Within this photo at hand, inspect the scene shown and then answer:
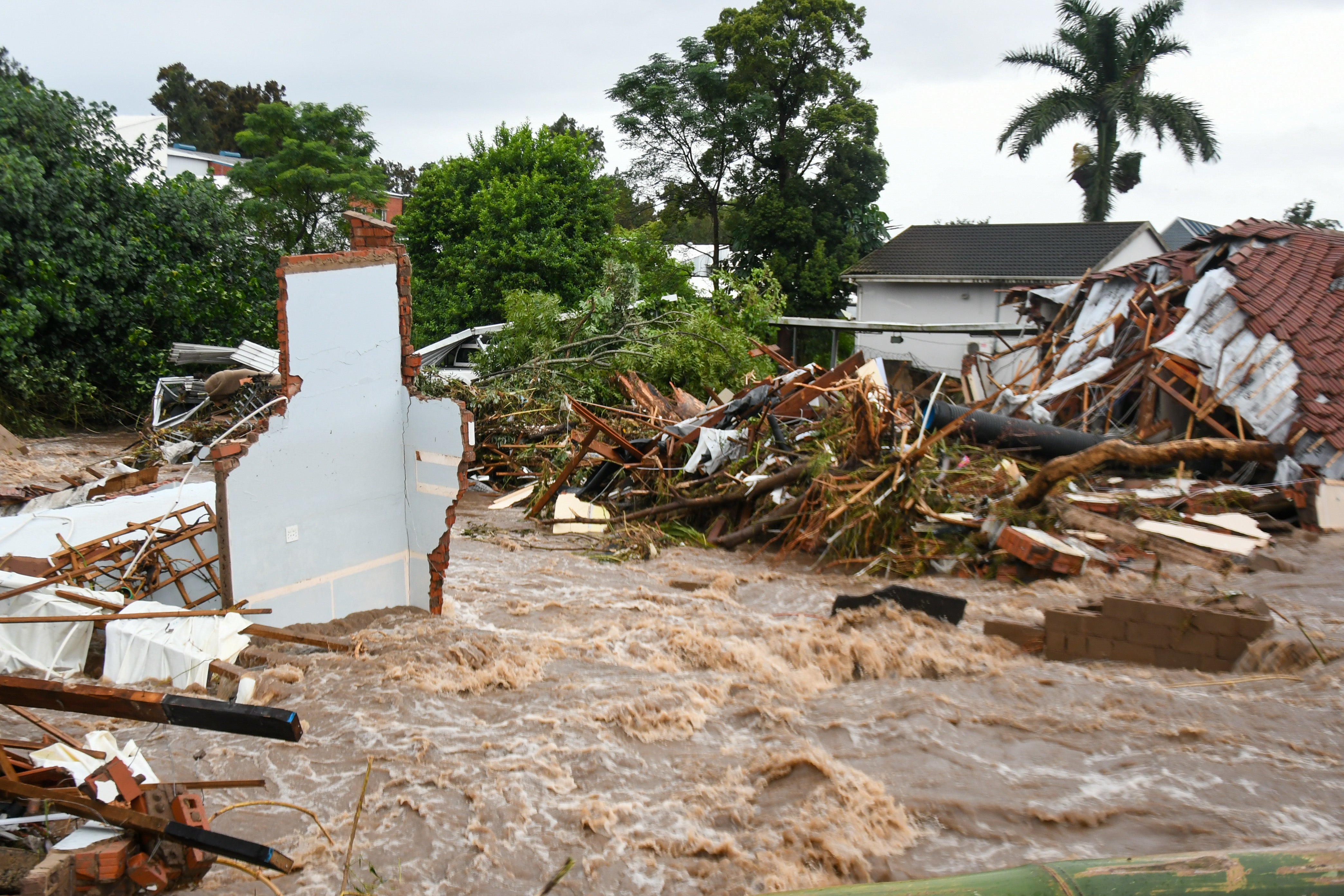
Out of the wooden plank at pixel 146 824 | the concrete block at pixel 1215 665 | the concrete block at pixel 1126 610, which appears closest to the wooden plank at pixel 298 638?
the wooden plank at pixel 146 824

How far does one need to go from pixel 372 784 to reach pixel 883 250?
27759mm

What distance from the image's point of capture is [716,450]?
10758mm

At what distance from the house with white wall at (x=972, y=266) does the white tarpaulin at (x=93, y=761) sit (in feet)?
76.6

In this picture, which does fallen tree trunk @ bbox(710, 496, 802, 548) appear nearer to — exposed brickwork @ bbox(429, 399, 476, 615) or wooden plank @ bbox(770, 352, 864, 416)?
wooden plank @ bbox(770, 352, 864, 416)

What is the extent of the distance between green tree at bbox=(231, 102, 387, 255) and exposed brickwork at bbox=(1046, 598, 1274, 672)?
79.2ft

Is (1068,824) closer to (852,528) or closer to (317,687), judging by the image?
(317,687)

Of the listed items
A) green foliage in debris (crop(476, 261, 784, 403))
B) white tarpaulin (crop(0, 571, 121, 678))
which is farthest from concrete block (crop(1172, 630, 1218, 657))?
green foliage in debris (crop(476, 261, 784, 403))

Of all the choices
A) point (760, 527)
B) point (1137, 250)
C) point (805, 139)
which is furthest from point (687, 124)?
point (760, 527)

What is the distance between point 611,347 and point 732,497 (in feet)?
20.7

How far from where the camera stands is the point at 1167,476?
1020 cm

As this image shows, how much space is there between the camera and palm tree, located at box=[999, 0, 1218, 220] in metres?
28.6

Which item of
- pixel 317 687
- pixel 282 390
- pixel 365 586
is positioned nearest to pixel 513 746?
pixel 317 687

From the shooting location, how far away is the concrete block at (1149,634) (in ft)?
18.0

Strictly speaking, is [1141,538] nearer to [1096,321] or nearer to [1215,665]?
[1215,665]
